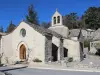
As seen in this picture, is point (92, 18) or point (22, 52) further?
point (92, 18)

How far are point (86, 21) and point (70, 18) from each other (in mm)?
12128

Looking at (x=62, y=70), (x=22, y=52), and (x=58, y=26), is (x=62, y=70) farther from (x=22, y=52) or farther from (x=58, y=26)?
(x=58, y=26)

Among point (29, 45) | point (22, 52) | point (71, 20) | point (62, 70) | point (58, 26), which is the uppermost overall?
point (71, 20)

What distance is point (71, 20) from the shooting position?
105 metres

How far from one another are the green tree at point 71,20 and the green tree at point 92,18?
605 centimetres

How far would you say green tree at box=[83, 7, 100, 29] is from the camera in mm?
93312

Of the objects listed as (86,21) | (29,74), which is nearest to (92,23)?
(86,21)

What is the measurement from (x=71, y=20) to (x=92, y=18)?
13.9m

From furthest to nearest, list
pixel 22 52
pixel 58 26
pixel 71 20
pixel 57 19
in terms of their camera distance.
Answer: pixel 71 20 < pixel 58 26 < pixel 57 19 < pixel 22 52

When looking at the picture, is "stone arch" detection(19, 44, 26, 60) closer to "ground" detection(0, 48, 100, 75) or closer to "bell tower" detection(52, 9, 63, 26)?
"ground" detection(0, 48, 100, 75)

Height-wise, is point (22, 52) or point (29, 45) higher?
point (29, 45)

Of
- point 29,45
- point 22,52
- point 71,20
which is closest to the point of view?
point 29,45

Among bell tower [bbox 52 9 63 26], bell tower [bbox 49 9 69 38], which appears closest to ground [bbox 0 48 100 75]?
bell tower [bbox 52 9 63 26]

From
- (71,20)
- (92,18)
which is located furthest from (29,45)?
(71,20)
